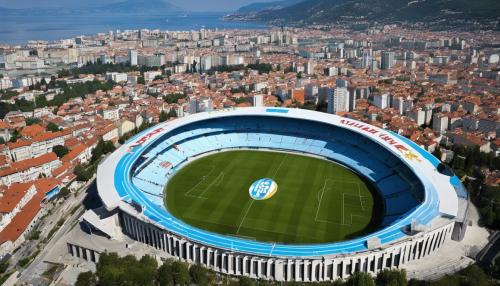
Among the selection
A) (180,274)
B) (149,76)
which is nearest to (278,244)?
(180,274)

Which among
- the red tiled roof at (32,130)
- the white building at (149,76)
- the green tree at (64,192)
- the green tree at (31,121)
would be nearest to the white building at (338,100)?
the green tree at (64,192)

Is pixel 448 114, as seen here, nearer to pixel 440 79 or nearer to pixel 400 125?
pixel 400 125

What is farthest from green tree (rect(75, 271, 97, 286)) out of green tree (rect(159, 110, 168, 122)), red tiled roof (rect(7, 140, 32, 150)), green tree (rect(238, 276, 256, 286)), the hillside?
the hillside

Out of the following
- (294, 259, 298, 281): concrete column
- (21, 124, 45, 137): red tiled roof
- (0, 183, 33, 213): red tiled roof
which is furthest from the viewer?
(21, 124, 45, 137): red tiled roof

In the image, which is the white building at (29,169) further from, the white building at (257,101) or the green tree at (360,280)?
the green tree at (360,280)

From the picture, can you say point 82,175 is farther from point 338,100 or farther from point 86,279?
point 338,100

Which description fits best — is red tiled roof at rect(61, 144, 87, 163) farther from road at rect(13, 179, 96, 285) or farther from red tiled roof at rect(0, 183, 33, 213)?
red tiled roof at rect(0, 183, 33, 213)

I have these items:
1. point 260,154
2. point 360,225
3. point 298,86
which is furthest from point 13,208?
point 298,86
